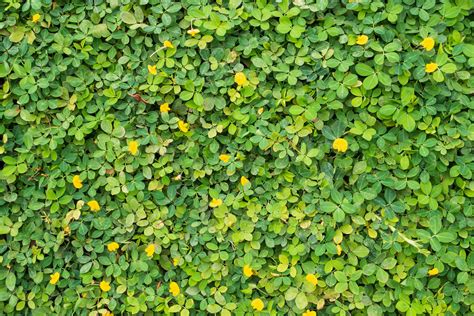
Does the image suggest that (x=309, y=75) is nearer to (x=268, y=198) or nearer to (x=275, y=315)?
(x=268, y=198)

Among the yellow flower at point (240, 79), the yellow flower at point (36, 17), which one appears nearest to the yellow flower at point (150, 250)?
the yellow flower at point (240, 79)

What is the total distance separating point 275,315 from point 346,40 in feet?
4.07

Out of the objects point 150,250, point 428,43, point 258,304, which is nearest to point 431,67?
point 428,43

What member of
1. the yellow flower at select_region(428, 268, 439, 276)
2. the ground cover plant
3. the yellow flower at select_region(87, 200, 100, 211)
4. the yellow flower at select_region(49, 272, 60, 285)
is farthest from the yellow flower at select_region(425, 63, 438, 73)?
the yellow flower at select_region(49, 272, 60, 285)

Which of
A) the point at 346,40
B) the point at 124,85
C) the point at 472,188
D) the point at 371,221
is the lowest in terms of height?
the point at 371,221

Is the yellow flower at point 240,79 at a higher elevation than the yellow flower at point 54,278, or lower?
higher

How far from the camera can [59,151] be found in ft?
7.73

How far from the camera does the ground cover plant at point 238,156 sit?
219 centimetres

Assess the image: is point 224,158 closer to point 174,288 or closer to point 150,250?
point 150,250

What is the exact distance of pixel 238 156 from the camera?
7.49 ft

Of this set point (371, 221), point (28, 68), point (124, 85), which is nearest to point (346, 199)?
point (371, 221)

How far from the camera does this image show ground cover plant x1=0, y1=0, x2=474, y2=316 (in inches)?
86.0

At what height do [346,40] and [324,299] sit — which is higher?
[346,40]

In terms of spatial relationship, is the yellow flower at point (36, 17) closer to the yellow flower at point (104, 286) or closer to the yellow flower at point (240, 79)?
the yellow flower at point (240, 79)
